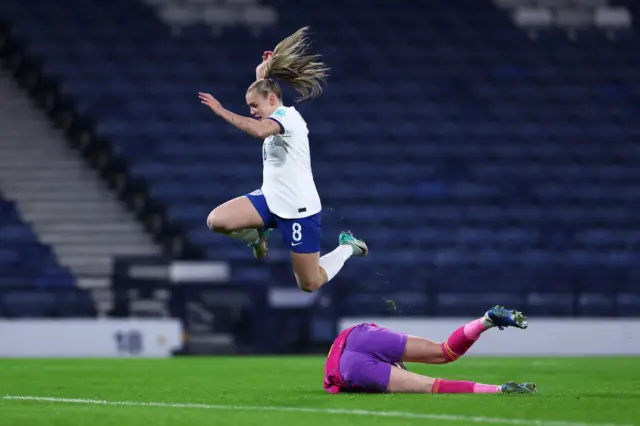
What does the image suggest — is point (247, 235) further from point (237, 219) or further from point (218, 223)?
point (218, 223)

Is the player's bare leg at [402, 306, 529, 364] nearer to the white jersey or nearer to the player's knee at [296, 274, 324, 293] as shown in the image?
the player's knee at [296, 274, 324, 293]

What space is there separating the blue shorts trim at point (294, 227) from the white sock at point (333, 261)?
30 centimetres

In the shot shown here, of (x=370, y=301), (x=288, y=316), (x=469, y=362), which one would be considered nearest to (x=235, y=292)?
(x=288, y=316)

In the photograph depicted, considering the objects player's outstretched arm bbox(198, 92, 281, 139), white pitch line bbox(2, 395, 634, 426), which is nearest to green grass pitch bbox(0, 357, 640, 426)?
white pitch line bbox(2, 395, 634, 426)

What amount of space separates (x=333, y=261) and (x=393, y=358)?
4.92 feet

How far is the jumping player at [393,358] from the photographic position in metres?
7.84

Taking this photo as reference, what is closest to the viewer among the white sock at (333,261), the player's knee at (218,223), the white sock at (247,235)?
the player's knee at (218,223)

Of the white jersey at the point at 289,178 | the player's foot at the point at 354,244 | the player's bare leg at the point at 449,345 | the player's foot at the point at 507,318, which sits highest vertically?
the white jersey at the point at 289,178

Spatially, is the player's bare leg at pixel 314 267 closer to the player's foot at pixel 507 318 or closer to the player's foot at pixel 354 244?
the player's foot at pixel 354 244

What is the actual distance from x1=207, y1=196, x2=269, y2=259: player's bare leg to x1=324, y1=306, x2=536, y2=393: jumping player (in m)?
1.25

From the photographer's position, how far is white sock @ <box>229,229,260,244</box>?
9.04 meters

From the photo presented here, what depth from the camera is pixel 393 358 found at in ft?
26.6

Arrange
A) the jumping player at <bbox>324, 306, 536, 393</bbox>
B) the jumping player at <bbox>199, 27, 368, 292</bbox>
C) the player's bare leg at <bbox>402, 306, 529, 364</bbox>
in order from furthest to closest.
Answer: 1. the jumping player at <bbox>199, 27, 368, 292</bbox>
2. the player's bare leg at <bbox>402, 306, 529, 364</bbox>
3. the jumping player at <bbox>324, 306, 536, 393</bbox>

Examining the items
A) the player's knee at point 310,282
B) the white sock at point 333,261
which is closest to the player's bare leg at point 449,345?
the player's knee at point 310,282
